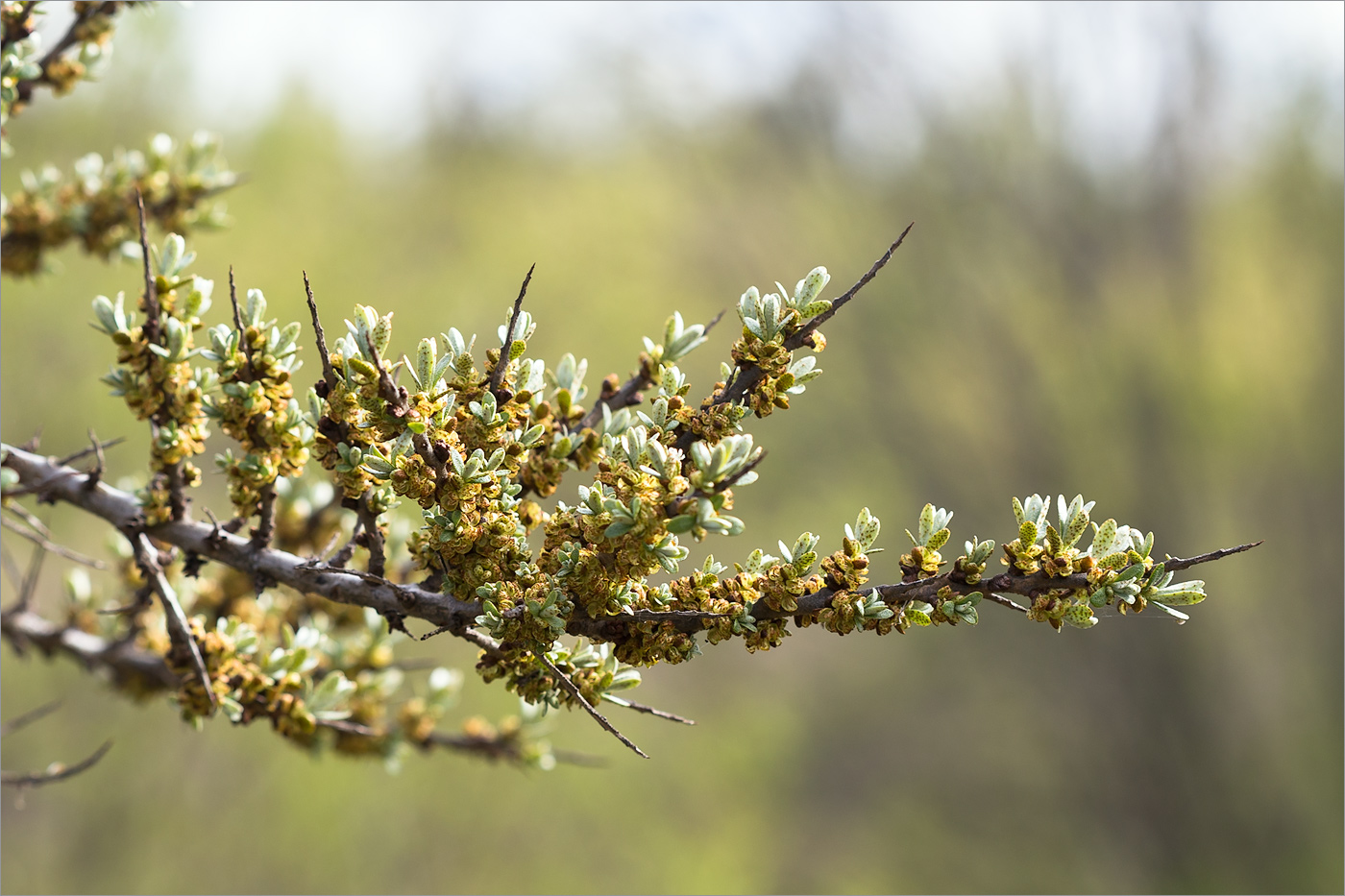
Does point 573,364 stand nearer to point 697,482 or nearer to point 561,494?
point 697,482

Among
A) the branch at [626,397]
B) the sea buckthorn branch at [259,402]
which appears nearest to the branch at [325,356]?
the sea buckthorn branch at [259,402]

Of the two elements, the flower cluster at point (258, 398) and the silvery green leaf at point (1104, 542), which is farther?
the flower cluster at point (258, 398)

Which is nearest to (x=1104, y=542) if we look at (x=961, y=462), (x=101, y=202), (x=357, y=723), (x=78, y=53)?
(x=357, y=723)

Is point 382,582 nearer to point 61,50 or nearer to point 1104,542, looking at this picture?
point 1104,542

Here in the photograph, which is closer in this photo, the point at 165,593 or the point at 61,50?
the point at 165,593

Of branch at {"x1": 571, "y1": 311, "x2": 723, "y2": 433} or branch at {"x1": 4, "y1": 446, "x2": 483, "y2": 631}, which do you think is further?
branch at {"x1": 571, "y1": 311, "x2": 723, "y2": 433}

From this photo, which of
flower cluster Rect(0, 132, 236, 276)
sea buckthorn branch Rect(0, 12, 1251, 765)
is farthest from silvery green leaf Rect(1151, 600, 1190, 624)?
flower cluster Rect(0, 132, 236, 276)

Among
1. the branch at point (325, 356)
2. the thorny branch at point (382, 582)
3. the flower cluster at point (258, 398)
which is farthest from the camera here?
the flower cluster at point (258, 398)

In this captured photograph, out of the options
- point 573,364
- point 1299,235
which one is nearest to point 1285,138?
point 1299,235

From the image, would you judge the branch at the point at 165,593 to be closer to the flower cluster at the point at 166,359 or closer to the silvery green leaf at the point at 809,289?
the flower cluster at the point at 166,359

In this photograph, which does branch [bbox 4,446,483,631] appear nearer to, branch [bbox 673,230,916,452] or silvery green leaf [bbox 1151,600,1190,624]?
branch [bbox 673,230,916,452]

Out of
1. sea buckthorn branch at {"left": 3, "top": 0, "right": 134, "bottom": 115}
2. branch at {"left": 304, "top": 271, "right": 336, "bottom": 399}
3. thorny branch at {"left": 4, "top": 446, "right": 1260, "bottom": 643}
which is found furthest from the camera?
sea buckthorn branch at {"left": 3, "top": 0, "right": 134, "bottom": 115}
